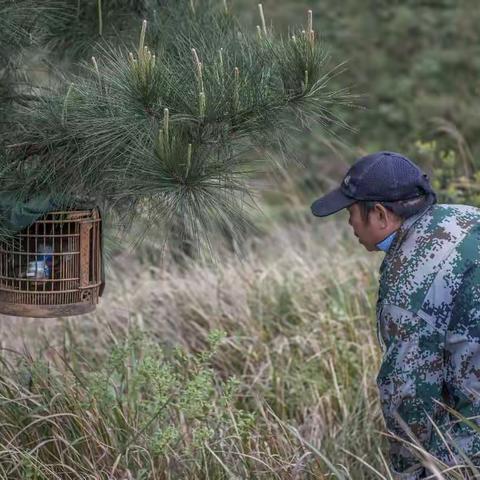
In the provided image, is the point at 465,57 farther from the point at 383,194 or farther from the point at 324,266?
the point at 383,194

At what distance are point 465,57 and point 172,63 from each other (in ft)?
23.5

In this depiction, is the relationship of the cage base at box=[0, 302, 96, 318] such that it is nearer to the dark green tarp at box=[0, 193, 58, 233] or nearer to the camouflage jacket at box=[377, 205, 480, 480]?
the dark green tarp at box=[0, 193, 58, 233]

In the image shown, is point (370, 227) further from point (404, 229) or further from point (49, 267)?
point (49, 267)

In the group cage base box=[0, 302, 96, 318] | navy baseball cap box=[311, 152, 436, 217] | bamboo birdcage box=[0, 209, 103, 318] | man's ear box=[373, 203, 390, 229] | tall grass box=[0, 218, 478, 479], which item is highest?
navy baseball cap box=[311, 152, 436, 217]

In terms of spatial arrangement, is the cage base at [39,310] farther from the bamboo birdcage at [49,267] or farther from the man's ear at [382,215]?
the man's ear at [382,215]

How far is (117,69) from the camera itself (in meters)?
2.99

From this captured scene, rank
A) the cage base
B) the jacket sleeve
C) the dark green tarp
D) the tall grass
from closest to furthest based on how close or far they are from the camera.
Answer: the jacket sleeve
the dark green tarp
the cage base
the tall grass

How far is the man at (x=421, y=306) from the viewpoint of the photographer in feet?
9.33

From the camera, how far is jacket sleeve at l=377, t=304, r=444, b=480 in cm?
283

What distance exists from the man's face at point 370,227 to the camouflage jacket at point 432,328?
0.06m

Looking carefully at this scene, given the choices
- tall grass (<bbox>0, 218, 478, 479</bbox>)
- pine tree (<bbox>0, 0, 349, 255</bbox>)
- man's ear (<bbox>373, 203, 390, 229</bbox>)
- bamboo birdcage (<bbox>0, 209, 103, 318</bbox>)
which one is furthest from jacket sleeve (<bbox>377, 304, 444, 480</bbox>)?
bamboo birdcage (<bbox>0, 209, 103, 318</bbox>)

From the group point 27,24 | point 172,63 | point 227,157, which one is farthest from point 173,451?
point 27,24

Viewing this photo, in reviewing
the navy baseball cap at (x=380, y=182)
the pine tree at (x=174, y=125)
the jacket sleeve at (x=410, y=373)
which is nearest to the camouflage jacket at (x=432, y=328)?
the jacket sleeve at (x=410, y=373)

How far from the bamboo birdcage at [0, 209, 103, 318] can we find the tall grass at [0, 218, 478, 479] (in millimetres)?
488
